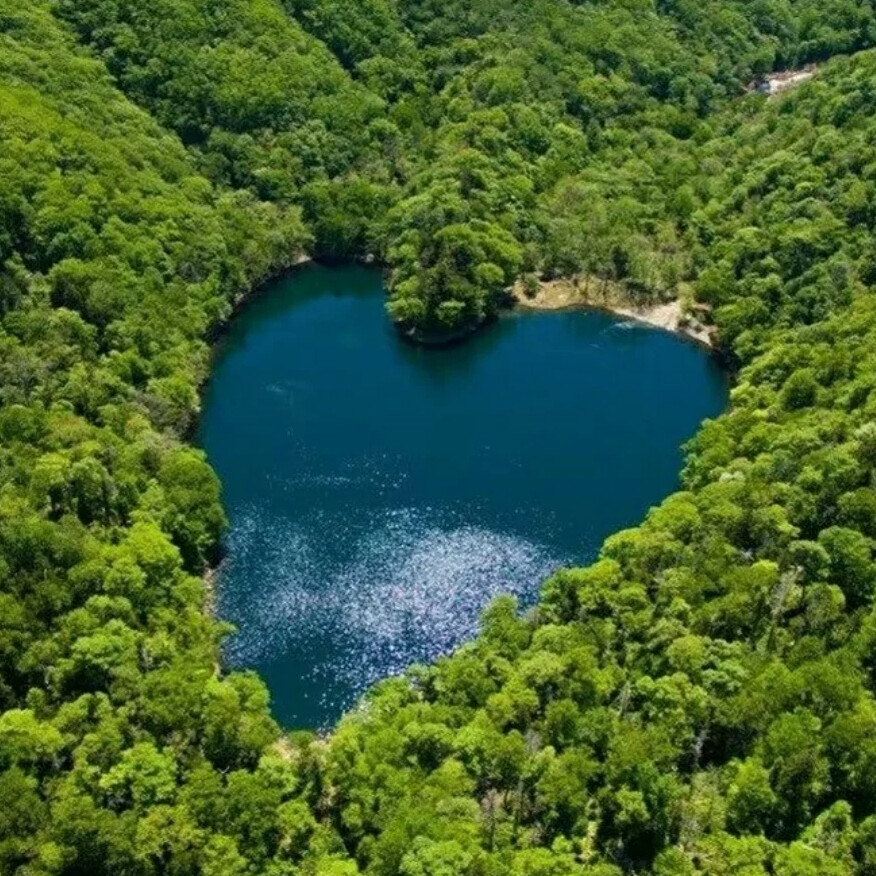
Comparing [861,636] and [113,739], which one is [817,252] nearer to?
[861,636]

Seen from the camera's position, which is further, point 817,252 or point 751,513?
point 817,252

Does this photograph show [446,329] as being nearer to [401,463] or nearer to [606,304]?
[606,304]

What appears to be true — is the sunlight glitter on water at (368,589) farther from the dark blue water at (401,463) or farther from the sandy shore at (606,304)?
the sandy shore at (606,304)

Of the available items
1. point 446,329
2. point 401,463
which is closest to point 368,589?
point 401,463

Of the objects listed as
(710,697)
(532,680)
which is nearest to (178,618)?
(532,680)

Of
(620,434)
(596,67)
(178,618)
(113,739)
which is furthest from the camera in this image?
(596,67)
